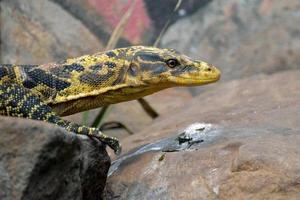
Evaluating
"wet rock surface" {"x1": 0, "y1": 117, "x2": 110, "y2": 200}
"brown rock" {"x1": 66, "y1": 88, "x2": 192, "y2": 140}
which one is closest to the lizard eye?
"wet rock surface" {"x1": 0, "y1": 117, "x2": 110, "y2": 200}

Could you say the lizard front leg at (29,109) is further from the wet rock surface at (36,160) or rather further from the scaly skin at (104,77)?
the wet rock surface at (36,160)

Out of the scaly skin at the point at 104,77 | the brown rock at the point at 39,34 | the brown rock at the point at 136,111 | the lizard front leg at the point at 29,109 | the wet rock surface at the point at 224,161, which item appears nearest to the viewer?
the wet rock surface at the point at 224,161

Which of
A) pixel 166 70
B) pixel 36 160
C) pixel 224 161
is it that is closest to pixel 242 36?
pixel 166 70

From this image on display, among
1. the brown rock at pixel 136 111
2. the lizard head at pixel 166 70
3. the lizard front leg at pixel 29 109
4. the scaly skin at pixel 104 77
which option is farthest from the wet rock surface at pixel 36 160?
the brown rock at pixel 136 111

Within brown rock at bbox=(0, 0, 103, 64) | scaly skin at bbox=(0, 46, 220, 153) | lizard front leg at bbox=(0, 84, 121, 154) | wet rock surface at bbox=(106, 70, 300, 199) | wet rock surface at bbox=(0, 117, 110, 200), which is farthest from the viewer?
brown rock at bbox=(0, 0, 103, 64)

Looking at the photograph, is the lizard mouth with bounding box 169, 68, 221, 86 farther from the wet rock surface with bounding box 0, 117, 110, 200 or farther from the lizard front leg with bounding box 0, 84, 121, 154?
the wet rock surface with bounding box 0, 117, 110, 200

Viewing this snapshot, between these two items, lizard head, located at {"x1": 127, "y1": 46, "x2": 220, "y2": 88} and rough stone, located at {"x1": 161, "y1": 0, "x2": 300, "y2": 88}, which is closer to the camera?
lizard head, located at {"x1": 127, "y1": 46, "x2": 220, "y2": 88}

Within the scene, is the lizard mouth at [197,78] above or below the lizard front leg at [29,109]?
below
